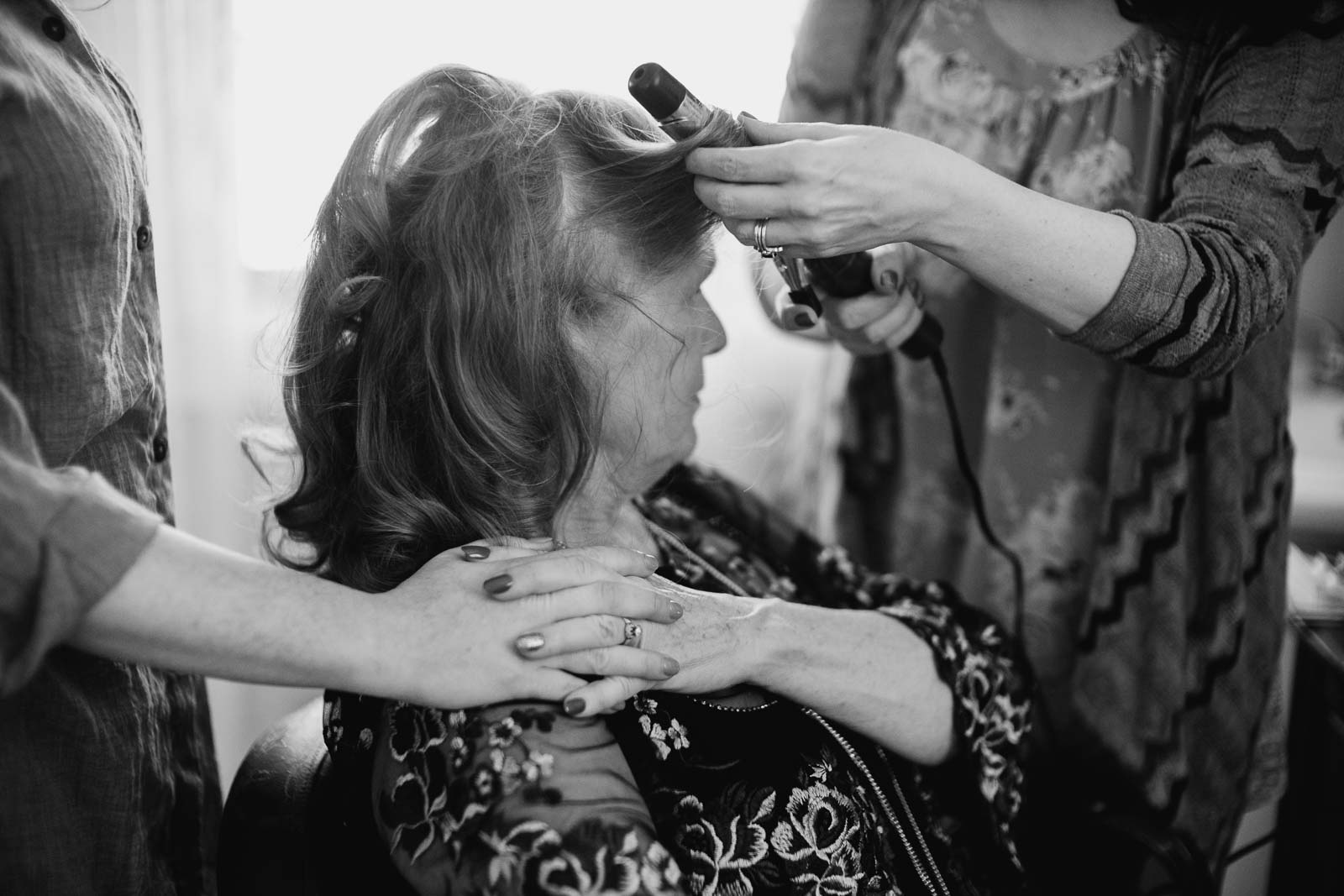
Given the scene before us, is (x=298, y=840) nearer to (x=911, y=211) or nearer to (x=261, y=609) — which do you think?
(x=261, y=609)

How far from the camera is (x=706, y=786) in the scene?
2.72 ft

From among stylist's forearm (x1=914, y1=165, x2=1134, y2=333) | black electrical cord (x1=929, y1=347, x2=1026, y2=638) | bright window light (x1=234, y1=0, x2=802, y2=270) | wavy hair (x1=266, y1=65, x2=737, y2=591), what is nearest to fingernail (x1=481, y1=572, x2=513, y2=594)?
wavy hair (x1=266, y1=65, x2=737, y2=591)

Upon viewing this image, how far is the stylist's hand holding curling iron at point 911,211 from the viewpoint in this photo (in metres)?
0.77

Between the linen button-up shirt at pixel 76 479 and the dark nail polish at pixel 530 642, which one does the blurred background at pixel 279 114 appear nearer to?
the linen button-up shirt at pixel 76 479

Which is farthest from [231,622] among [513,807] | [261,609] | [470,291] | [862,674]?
[862,674]

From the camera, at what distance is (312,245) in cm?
90

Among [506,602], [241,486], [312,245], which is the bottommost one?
[241,486]

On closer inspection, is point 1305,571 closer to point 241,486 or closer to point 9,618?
point 9,618

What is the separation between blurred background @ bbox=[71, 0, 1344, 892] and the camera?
4.92ft

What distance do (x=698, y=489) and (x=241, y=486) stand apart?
92cm

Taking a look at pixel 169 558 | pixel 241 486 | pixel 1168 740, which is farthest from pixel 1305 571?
pixel 241 486

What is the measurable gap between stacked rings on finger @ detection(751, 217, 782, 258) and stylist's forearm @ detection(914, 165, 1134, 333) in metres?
0.13

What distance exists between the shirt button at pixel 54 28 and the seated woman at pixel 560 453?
22 cm

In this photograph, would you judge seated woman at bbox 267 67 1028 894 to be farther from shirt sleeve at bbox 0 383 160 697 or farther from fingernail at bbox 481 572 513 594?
shirt sleeve at bbox 0 383 160 697
